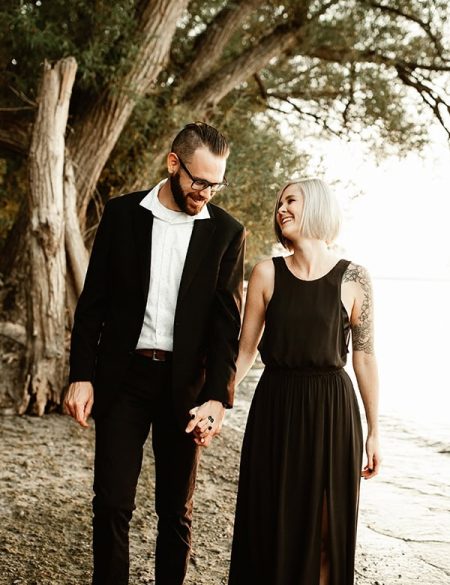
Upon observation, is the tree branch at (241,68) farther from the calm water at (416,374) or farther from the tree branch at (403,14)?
the calm water at (416,374)

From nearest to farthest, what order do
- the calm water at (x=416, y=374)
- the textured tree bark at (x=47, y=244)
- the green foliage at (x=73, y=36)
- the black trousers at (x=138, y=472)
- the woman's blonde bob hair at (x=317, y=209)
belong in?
the black trousers at (x=138, y=472)
the woman's blonde bob hair at (x=317, y=209)
the textured tree bark at (x=47, y=244)
the green foliage at (x=73, y=36)
the calm water at (x=416, y=374)

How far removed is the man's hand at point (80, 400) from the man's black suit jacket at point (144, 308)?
0.03 m

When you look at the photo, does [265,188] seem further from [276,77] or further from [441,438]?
[441,438]

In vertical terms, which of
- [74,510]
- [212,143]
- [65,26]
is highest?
[65,26]

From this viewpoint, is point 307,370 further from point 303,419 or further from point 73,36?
point 73,36

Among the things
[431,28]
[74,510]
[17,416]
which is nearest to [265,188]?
[431,28]

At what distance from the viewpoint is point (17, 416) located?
26.1 feet

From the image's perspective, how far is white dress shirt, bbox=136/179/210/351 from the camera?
327cm

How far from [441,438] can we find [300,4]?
6029 millimetres

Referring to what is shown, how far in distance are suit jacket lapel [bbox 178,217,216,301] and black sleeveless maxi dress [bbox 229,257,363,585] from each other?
1.12 ft

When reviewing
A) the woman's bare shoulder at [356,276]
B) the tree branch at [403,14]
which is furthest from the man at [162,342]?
the tree branch at [403,14]

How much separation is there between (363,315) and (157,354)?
3.00 feet

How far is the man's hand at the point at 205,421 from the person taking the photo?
10.5ft

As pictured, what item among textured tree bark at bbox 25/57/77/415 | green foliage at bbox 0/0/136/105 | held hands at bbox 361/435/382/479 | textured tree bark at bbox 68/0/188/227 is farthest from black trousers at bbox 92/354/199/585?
textured tree bark at bbox 68/0/188/227
